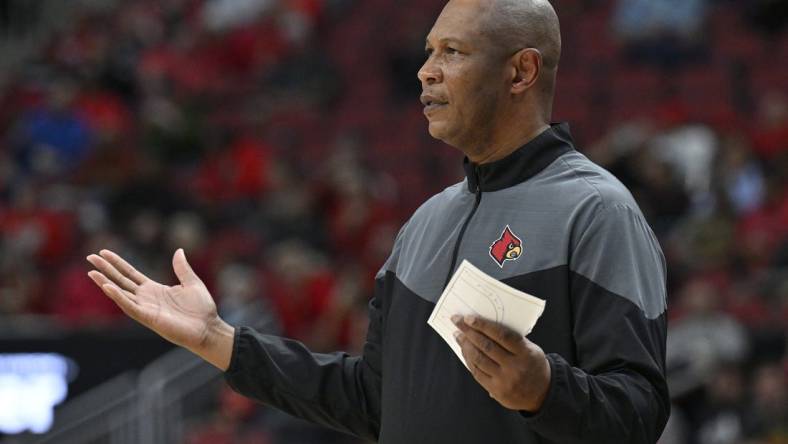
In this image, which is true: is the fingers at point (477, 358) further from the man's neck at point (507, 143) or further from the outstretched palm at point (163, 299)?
the outstretched palm at point (163, 299)

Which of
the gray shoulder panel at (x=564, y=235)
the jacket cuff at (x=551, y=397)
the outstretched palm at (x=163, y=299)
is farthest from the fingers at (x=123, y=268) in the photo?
the jacket cuff at (x=551, y=397)

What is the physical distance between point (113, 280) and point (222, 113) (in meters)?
9.51

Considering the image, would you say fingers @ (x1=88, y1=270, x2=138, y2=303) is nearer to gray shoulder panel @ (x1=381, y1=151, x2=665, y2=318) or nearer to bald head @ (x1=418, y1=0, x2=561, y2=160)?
gray shoulder panel @ (x1=381, y1=151, x2=665, y2=318)

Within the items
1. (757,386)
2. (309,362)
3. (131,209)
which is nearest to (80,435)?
(131,209)

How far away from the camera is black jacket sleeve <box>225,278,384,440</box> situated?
2957 mm

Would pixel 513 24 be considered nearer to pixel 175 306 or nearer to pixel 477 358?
pixel 477 358

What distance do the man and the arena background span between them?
4.57m

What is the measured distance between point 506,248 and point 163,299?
76 cm

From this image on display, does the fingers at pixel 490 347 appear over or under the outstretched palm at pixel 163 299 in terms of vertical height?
over

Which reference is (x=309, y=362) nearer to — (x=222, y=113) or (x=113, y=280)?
(x=113, y=280)

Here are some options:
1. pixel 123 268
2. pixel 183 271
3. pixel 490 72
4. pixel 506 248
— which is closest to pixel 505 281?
pixel 506 248

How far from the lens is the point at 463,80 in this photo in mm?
2760

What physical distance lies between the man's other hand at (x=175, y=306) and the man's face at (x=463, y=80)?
0.62m

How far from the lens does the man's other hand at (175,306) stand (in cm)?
287
